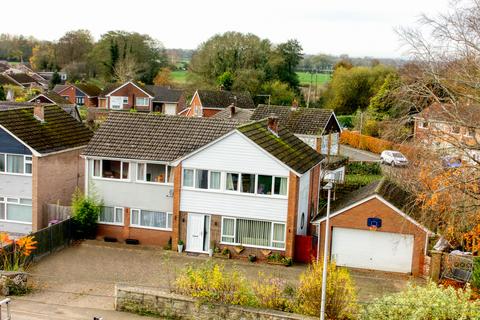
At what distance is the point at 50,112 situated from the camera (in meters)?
34.8

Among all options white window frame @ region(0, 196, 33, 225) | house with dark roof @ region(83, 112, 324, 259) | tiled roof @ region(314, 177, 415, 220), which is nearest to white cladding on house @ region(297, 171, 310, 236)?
house with dark roof @ region(83, 112, 324, 259)

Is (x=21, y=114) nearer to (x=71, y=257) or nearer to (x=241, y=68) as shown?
(x=71, y=257)

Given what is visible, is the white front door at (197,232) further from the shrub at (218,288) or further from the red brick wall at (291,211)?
the shrub at (218,288)

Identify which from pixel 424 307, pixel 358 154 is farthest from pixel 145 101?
pixel 424 307

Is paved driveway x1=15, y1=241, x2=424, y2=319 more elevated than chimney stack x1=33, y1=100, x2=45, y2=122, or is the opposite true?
chimney stack x1=33, y1=100, x2=45, y2=122

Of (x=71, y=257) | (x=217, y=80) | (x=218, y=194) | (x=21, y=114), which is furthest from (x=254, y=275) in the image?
(x=217, y=80)

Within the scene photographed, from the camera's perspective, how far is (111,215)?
100 ft

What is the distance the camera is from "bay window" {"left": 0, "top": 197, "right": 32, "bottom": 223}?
3114cm

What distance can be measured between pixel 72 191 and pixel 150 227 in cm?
651

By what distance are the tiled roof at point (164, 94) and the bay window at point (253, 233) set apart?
185ft

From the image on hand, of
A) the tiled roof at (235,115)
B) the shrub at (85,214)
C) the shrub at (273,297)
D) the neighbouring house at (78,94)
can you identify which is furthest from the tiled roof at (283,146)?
the neighbouring house at (78,94)

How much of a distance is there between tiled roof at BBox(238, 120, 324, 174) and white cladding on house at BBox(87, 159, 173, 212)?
16.2 ft

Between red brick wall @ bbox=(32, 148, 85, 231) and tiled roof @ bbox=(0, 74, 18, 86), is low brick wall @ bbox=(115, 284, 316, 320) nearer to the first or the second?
red brick wall @ bbox=(32, 148, 85, 231)

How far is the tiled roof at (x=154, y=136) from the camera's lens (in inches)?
1168
